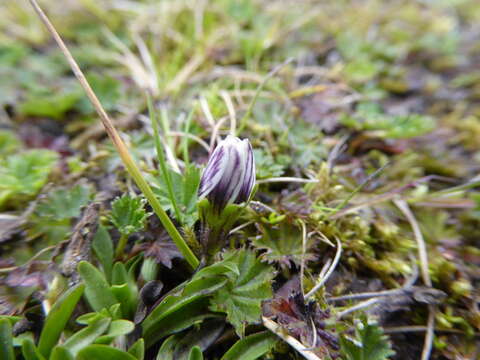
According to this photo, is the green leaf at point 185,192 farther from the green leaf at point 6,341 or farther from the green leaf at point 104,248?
the green leaf at point 6,341

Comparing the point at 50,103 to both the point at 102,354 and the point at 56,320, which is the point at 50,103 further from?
the point at 102,354

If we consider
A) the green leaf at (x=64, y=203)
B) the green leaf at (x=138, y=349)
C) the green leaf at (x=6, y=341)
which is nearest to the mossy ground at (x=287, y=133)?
the green leaf at (x=64, y=203)

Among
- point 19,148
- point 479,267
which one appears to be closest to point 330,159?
point 479,267

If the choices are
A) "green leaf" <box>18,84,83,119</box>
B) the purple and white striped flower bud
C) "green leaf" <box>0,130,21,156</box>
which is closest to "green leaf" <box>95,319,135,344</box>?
the purple and white striped flower bud

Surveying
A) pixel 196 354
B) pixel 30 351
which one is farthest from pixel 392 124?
pixel 30 351

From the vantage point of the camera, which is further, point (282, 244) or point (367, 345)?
point (282, 244)

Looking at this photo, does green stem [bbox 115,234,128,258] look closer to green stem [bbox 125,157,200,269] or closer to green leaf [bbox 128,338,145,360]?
green stem [bbox 125,157,200,269]
